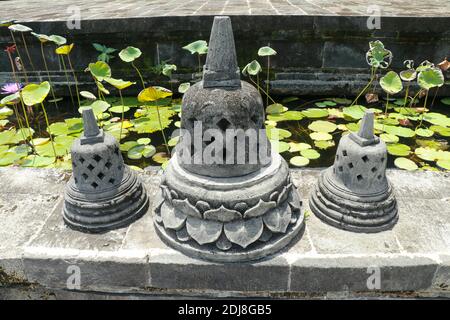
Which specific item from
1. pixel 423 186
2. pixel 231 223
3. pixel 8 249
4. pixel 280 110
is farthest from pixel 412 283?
pixel 280 110

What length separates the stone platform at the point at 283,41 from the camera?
421 centimetres

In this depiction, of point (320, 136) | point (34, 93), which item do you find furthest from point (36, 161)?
point (320, 136)

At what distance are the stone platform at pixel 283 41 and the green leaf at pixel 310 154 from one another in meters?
1.57

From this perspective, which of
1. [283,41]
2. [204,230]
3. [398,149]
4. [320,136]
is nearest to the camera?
[204,230]

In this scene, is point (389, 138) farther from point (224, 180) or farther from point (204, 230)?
point (204, 230)

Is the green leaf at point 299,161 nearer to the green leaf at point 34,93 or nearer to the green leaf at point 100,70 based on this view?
the green leaf at point 100,70

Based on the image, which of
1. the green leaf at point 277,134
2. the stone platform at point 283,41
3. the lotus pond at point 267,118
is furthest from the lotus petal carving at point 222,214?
the stone platform at point 283,41

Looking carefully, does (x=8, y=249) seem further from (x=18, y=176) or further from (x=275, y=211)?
(x=275, y=211)

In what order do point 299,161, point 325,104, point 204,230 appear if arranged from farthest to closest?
point 325,104 < point 299,161 < point 204,230

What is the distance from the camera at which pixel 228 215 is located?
68.5 inches

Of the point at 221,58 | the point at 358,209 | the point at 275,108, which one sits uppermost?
the point at 221,58

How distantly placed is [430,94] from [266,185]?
3.67m

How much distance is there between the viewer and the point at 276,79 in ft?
14.9

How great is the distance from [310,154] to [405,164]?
82 cm
